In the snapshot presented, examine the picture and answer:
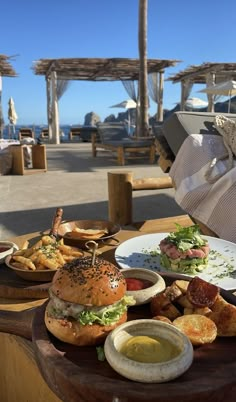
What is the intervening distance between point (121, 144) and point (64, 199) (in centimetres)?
403

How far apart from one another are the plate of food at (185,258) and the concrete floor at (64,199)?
267 cm

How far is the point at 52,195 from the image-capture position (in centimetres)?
615

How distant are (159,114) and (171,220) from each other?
16.6 m

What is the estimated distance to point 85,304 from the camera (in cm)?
78

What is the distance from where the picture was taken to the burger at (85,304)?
0.75 m

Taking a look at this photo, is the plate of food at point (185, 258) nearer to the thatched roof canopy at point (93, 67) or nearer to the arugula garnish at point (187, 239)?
the arugula garnish at point (187, 239)

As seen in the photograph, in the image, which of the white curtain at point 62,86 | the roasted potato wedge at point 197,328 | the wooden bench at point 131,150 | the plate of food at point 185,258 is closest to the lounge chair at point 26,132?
the white curtain at point 62,86

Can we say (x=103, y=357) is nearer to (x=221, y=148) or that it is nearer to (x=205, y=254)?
(x=205, y=254)

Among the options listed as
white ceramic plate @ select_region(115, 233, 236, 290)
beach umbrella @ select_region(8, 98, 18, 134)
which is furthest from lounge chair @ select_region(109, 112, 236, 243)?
beach umbrella @ select_region(8, 98, 18, 134)

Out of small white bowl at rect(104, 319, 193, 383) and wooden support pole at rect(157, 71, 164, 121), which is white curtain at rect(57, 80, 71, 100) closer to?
wooden support pole at rect(157, 71, 164, 121)

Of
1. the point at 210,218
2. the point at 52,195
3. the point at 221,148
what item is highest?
the point at 221,148

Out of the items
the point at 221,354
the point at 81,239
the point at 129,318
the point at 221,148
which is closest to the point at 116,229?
the point at 81,239

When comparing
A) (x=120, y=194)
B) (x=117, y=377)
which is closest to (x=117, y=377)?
(x=117, y=377)

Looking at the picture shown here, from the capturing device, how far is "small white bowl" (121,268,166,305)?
0.92 m
